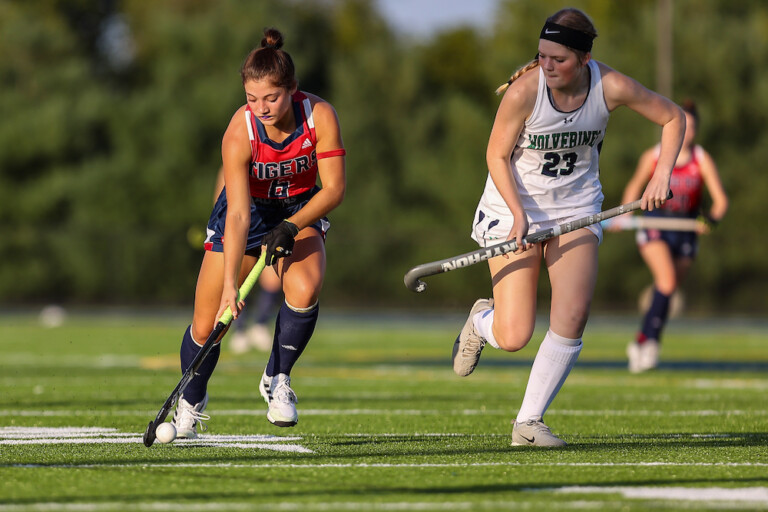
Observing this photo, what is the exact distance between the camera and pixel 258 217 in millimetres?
6340

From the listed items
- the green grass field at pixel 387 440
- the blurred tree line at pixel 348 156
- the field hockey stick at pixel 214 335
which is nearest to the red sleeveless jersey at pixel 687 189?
the green grass field at pixel 387 440

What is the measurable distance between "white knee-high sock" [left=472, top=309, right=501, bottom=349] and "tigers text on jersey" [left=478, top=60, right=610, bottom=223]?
0.54m

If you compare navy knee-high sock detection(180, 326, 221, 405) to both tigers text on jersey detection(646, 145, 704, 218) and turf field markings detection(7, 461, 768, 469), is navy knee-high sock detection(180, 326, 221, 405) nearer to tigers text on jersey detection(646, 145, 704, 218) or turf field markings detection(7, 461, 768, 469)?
turf field markings detection(7, 461, 768, 469)

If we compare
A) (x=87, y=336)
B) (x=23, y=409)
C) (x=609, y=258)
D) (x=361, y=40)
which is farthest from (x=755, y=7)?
(x=23, y=409)

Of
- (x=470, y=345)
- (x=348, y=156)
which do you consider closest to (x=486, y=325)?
(x=470, y=345)

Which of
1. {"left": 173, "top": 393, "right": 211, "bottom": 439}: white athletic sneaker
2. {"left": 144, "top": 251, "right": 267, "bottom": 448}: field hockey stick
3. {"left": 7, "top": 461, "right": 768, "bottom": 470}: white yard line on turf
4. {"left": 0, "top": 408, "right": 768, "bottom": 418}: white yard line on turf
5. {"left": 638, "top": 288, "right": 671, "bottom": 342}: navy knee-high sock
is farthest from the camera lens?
{"left": 638, "top": 288, "right": 671, "bottom": 342}: navy knee-high sock

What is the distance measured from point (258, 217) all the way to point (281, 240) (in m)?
0.43

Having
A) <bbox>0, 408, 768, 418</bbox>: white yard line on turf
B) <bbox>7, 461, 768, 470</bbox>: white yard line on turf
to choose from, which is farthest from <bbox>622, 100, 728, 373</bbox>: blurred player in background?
<bbox>7, 461, 768, 470</bbox>: white yard line on turf

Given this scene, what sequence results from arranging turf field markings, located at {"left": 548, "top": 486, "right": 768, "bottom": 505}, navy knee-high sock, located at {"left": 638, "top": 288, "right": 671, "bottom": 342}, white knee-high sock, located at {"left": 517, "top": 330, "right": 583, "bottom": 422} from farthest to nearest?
navy knee-high sock, located at {"left": 638, "top": 288, "right": 671, "bottom": 342}, white knee-high sock, located at {"left": 517, "top": 330, "right": 583, "bottom": 422}, turf field markings, located at {"left": 548, "top": 486, "right": 768, "bottom": 505}

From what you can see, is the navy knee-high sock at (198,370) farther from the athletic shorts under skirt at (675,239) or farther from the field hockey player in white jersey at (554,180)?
the athletic shorts under skirt at (675,239)

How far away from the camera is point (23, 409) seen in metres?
8.30

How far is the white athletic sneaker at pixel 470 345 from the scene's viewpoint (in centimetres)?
676

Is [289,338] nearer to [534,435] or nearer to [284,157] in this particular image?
[284,157]

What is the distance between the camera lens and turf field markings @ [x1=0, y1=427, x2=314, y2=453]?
Answer: 19.8 ft
